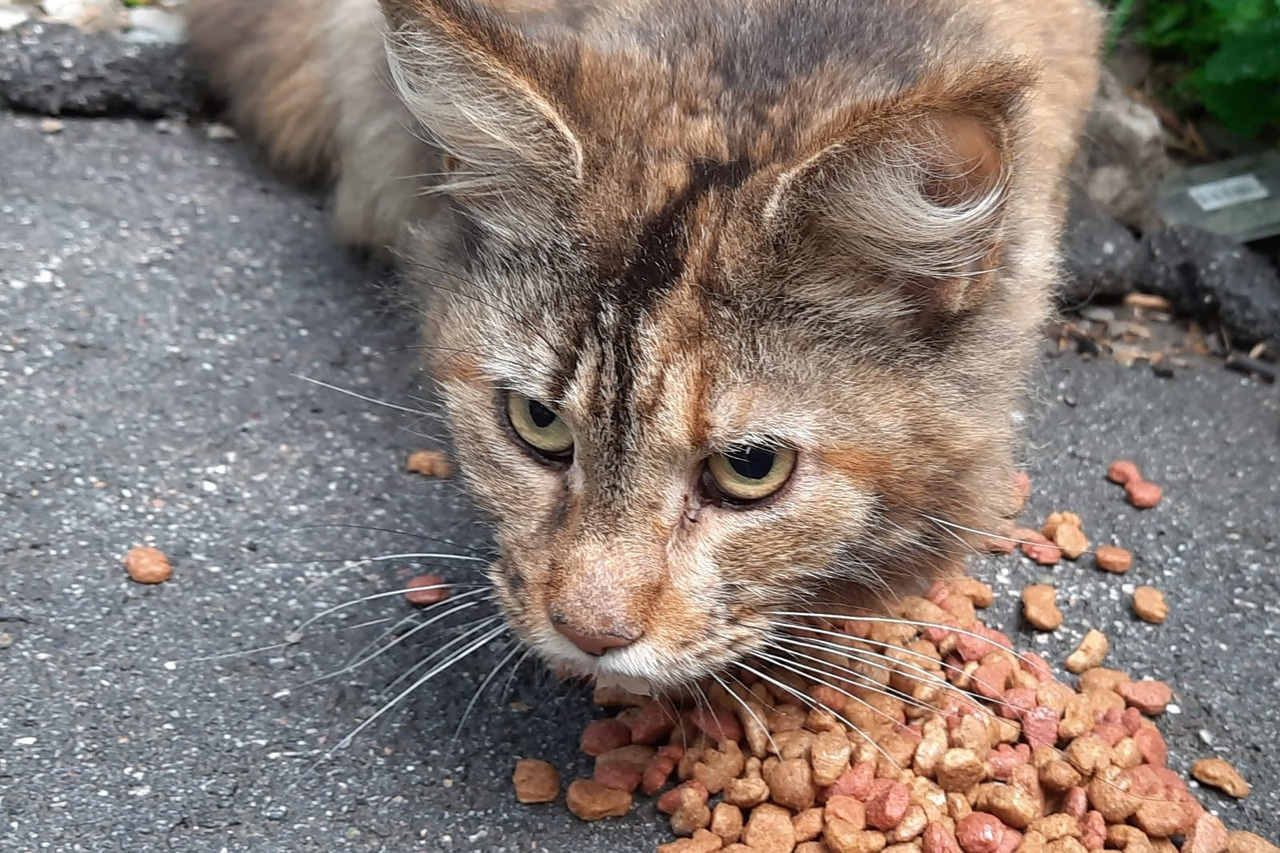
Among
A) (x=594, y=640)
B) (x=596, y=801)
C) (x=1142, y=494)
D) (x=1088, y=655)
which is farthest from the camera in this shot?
(x=1142, y=494)

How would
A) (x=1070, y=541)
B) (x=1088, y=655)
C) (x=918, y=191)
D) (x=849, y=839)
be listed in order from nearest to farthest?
(x=918, y=191), (x=849, y=839), (x=1088, y=655), (x=1070, y=541)

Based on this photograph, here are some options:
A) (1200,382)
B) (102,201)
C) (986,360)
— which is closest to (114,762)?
(986,360)

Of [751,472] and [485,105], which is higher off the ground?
[485,105]

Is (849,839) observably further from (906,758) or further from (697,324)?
(697,324)

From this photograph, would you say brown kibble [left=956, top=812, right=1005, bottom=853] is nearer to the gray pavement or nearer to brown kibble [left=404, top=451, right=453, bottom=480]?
the gray pavement

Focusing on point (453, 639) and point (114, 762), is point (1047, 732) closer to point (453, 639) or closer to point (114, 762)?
point (453, 639)

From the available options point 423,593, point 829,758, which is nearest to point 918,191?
point 829,758
